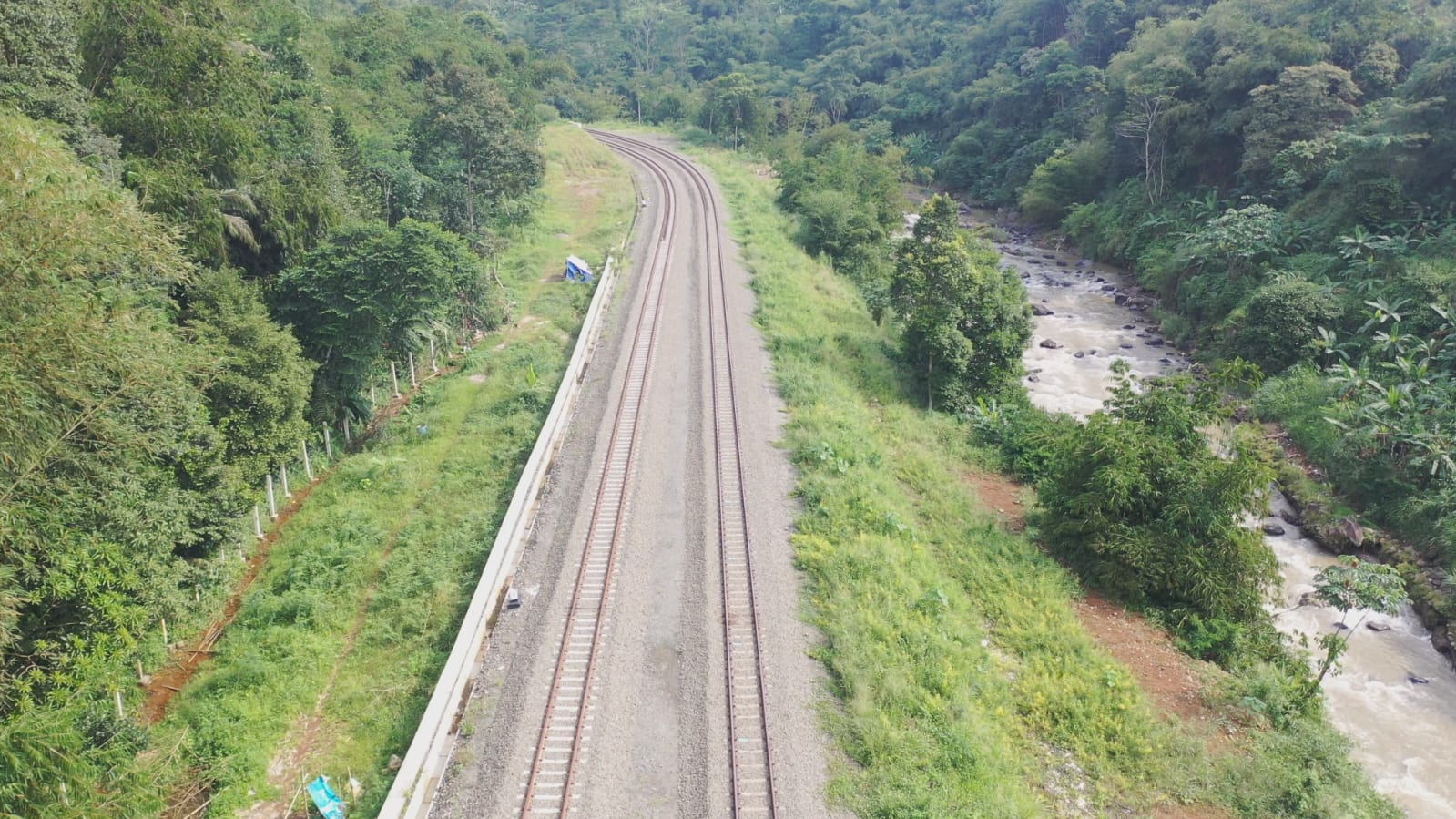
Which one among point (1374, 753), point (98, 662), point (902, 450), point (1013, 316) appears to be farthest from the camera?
point (1013, 316)

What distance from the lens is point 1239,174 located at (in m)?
52.0

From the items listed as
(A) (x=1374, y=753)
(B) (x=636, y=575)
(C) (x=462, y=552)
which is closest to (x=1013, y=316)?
(A) (x=1374, y=753)

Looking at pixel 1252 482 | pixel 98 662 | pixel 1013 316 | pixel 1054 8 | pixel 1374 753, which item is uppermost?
pixel 1054 8

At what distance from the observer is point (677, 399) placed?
98.5ft

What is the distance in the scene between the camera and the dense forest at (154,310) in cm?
1410

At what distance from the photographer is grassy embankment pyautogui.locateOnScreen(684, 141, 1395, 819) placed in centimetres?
1541

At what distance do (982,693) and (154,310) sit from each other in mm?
22268

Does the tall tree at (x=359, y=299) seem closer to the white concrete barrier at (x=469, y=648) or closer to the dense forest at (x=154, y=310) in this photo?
the dense forest at (x=154, y=310)

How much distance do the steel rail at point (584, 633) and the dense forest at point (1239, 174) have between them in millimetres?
17703

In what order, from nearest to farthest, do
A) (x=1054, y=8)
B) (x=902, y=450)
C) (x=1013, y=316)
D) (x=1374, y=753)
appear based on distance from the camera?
(x=1374, y=753)
(x=902, y=450)
(x=1013, y=316)
(x=1054, y=8)

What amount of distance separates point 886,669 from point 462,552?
38.0 feet

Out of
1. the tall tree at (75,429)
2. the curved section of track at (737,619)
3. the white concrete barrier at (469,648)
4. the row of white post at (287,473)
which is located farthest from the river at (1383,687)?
the row of white post at (287,473)

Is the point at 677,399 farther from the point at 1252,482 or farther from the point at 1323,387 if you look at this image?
the point at 1323,387

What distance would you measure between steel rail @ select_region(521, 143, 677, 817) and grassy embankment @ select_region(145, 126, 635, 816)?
286 centimetres
